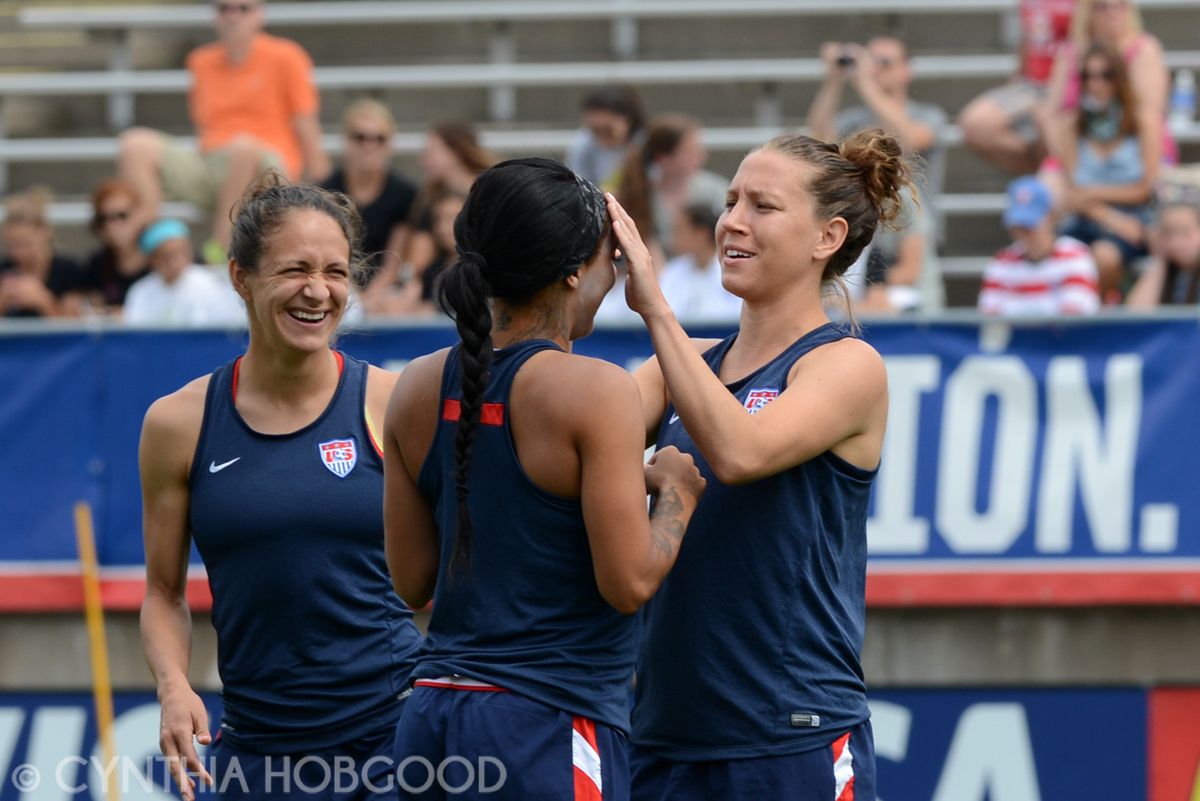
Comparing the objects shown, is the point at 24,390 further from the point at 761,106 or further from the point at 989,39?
the point at 989,39

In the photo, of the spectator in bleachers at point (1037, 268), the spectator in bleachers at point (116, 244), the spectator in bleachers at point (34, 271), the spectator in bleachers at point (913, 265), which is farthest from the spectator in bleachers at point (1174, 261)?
the spectator in bleachers at point (34, 271)

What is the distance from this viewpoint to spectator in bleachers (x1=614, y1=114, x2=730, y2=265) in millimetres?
6641

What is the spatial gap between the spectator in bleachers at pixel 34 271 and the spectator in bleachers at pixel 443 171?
1.96m

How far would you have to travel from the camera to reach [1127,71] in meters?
6.83

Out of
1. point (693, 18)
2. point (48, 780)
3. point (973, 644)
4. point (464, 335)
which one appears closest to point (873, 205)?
point (464, 335)

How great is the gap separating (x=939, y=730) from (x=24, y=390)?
373 cm

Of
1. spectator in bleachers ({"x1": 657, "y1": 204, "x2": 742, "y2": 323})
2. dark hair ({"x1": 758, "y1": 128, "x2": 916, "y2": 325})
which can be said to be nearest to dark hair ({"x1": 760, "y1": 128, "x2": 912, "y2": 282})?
dark hair ({"x1": 758, "y1": 128, "x2": 916, "y2": 325})

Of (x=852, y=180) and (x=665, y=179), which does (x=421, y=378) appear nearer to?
(x=852, y=180)

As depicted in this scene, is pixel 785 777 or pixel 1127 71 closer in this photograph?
pixel 785 777

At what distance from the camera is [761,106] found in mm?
9305

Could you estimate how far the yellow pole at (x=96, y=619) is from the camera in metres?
5.18

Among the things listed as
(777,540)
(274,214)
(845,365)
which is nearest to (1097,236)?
(845,365)

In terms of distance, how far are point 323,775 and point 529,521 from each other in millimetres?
995

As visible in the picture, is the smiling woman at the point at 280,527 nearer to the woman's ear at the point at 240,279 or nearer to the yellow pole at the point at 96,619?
the woman's ear at the point at 240,279
